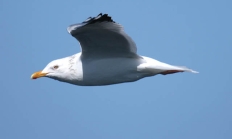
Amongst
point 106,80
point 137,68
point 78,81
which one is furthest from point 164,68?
point 78,81

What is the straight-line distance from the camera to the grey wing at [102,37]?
8719 millimetres

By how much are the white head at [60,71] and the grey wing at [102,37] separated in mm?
504

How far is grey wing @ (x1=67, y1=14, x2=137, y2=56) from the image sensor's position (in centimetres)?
872

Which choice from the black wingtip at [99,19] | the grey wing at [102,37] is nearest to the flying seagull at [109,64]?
the grey wing at [102,37]

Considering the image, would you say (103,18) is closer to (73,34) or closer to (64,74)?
(73,34)

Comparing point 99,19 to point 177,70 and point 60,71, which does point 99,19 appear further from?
point 177,70

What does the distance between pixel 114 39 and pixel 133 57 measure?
2.32 feet

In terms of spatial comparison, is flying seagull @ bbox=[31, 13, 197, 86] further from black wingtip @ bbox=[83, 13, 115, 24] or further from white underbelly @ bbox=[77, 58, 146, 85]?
black wingtip @ bbox=[83, 13, 115, 24]

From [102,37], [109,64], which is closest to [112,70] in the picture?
[109,64]

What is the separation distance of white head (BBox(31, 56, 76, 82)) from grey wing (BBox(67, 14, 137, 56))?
1.65ft

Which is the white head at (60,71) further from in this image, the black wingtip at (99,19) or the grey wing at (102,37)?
the black wingtip at (99,19)

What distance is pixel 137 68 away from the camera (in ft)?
31.8

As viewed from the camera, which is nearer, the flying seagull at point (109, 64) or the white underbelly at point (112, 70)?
the flying seagull at point (109, 64)

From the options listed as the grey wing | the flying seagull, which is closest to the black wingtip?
the grey wing
